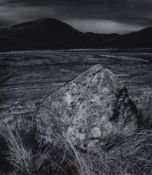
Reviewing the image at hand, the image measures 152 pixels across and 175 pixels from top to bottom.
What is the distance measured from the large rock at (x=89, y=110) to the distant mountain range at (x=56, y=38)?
3.39 metres

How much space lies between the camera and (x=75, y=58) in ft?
15.6

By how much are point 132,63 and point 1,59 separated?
1536 millimetres

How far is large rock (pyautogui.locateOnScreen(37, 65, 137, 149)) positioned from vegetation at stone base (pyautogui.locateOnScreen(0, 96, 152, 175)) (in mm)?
58

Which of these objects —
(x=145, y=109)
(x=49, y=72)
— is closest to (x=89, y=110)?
(x=145, y=109)

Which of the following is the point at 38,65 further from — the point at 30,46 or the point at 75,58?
the point at 30,46

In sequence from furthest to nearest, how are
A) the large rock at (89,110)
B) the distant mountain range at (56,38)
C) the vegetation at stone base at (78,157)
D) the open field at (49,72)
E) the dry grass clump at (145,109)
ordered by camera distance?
1. the distant mountain range at (56,38)
2. the open field at (49,72)
3. the dry grass clump at (145,109)
4. the large rock at (89,110)
5. the vegetation at stone base at (78,157)

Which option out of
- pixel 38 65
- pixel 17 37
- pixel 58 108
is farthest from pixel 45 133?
pixel 17 37

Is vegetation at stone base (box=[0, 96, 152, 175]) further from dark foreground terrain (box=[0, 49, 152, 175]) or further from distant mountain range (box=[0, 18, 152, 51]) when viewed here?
distant mountain range (box=[0, 18, 152, 51])

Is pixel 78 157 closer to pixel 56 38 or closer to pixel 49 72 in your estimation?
pixel 49 72

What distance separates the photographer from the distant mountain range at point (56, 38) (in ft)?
20.1

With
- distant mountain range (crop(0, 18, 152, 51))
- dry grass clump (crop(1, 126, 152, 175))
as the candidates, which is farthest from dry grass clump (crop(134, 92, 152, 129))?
distant mountain range (crop(0, 18, 152, 51))

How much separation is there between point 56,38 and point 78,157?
4381 millimetres

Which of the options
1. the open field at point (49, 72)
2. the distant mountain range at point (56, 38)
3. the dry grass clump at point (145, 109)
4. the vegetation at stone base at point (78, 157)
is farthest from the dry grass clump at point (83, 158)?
the distant mountain range at point (56, 38)

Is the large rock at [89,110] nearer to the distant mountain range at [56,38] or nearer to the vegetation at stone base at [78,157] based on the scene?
the vegetation at stone base at [78,157]
